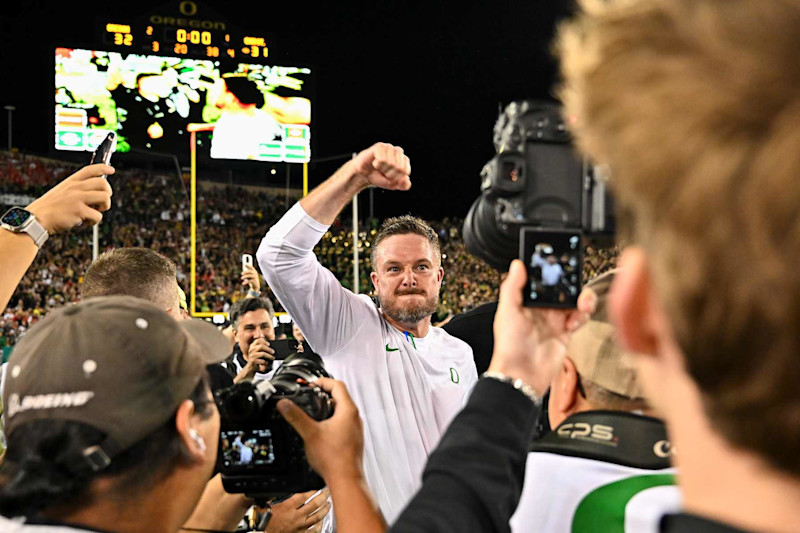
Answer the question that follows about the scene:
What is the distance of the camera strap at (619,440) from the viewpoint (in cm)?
132

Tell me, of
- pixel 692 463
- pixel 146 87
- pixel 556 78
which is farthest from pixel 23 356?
pixel 146 87

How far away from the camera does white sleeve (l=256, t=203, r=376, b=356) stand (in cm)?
281

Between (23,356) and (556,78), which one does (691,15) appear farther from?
(23,356)

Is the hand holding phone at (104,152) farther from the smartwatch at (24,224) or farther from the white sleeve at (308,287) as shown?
the white sleeve at (308,287)

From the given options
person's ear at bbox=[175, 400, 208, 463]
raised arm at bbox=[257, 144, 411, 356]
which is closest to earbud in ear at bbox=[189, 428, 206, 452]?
person's ear at bbox=[175, 400, 208, 463]

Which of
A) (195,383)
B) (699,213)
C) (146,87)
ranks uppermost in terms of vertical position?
(146,87)

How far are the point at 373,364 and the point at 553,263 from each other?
2.01 m

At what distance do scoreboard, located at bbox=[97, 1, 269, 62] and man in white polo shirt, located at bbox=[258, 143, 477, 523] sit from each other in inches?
582

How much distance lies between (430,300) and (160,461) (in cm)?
216

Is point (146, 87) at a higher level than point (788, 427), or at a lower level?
higher

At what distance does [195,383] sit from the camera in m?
1.31

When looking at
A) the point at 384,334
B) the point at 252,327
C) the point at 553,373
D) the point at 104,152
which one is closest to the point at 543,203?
the point at 553,373

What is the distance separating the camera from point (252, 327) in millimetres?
5164

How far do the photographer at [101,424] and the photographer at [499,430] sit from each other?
1.44ft
